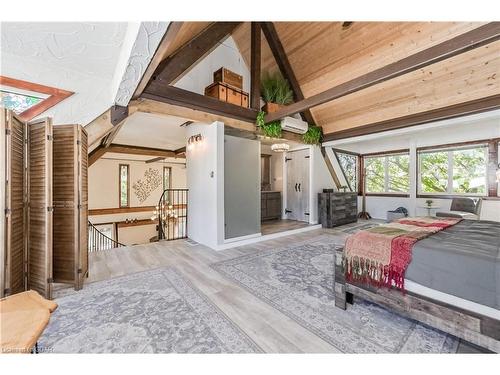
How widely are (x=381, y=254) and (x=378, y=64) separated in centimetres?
373

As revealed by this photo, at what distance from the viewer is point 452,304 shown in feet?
4.78

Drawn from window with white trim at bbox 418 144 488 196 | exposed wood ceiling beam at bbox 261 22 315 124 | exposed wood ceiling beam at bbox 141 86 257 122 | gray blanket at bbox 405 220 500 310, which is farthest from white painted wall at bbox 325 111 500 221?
gray blanket at bbox 405 220 500 310

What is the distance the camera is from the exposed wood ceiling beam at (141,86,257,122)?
3314 mm

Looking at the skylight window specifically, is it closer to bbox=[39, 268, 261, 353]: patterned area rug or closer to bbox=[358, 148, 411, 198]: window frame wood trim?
bbox=[39, 268, 261, 353]: patterned area rug

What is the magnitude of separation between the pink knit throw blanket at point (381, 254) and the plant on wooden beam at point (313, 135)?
379cm

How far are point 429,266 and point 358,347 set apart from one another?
76 cm

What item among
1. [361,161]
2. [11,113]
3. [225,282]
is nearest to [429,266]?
[225,282]

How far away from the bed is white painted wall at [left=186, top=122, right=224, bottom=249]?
2.62m

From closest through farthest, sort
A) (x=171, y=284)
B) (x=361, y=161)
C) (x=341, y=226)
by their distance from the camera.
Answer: (x=171, y=284)
(x=341, y=226)
(x=361, y=161)

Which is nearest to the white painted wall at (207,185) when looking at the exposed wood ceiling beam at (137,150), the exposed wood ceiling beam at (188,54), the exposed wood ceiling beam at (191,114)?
the exposed wood ceiling beam at (191,114)

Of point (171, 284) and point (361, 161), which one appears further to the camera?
point (361, 161)

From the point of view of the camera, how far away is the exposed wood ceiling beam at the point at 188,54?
3448mm

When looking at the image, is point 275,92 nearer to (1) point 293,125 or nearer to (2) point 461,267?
(1) point 293,125

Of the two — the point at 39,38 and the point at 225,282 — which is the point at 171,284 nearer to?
the point at 225,282
